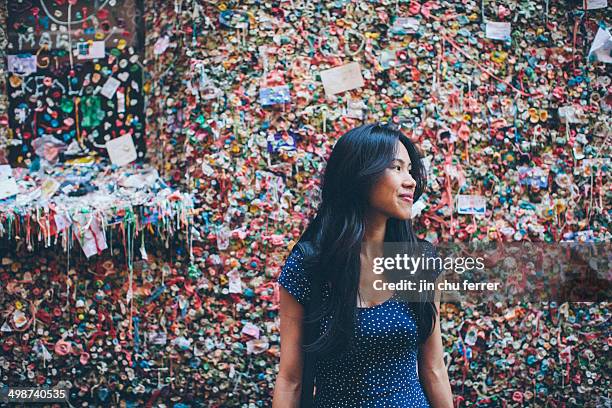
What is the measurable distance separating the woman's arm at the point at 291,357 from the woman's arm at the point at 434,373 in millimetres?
443

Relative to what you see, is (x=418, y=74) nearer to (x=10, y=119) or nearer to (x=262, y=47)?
(x=262, y=47)

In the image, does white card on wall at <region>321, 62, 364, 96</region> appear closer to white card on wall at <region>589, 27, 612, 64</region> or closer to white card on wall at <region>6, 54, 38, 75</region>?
white card on wall at <region>589, 27, 612, 64</region>

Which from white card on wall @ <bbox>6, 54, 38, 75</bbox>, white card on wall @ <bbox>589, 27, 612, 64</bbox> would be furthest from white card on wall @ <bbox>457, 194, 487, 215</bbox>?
white card on wall @ <bbox>6, 54, 38, 75</bbox>

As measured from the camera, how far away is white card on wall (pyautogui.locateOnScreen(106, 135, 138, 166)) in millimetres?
3502

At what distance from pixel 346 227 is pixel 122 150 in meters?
2.00

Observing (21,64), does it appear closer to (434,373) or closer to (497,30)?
(497,30)

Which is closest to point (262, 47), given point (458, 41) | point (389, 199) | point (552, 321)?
point (458, 41)

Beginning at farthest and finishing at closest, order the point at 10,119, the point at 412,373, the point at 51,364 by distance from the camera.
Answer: the point at 10,119
the point at 51,364
the point at 412,373

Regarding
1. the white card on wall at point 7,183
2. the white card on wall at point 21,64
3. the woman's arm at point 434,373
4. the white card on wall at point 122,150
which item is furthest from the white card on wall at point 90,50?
the woman's arm at point 434,373

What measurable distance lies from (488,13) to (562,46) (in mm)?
484

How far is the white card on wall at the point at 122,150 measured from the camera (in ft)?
11.5

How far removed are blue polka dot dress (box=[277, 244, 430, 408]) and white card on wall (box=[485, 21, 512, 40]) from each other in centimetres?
213

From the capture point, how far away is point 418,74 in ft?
11.2

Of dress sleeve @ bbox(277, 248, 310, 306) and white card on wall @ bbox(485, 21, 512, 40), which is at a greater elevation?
white card on wall @ bbox(485, 21, 512, 40)
